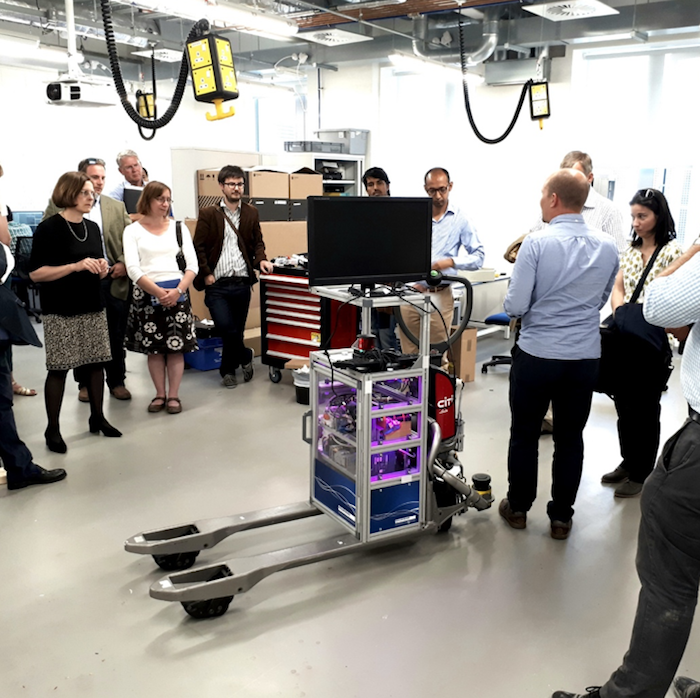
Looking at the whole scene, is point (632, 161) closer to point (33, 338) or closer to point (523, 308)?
point (523, 308)

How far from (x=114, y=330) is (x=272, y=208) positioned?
2335 mm

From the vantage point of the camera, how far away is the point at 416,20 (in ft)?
25.5

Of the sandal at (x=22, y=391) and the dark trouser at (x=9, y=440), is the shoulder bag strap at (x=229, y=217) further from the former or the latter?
the dark trouser at (x=9, y=440)

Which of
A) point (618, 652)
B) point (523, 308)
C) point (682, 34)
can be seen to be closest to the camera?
point (618, 652)

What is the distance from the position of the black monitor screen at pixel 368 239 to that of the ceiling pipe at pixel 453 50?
5477 mm

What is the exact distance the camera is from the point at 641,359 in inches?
125

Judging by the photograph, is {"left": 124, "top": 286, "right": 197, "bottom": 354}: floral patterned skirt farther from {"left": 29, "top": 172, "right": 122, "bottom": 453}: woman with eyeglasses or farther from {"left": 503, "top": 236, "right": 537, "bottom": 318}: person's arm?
{"left": 503, "top": 236, "right": 537, "bottom": 318}: person's arm

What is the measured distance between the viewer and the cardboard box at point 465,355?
5.29 metres

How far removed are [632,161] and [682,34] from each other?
129cm

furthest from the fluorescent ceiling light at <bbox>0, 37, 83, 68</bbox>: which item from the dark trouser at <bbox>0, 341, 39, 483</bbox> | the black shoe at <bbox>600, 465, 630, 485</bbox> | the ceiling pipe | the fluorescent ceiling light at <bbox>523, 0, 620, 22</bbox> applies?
the black shoe at <bbox>600, 465, 630, 485</bbox>

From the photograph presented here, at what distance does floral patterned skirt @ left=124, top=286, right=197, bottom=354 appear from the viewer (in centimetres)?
431

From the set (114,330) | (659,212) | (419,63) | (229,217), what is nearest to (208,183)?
(229,217)

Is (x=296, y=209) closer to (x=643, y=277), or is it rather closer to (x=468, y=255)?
(x=468, y=255)

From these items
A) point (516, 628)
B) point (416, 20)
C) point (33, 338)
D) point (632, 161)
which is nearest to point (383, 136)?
point (416, 20)
